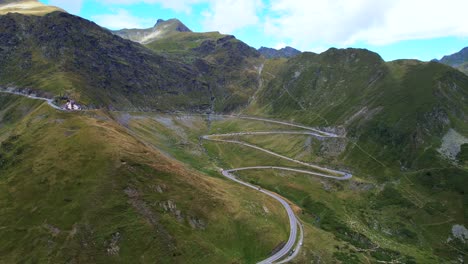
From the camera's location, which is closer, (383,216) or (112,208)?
(112,208)

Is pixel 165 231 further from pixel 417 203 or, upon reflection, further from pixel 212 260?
pixel 417 203

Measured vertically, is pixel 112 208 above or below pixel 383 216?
above

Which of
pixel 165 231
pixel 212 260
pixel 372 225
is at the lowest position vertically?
pixel 372 225

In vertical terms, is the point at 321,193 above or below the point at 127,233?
below

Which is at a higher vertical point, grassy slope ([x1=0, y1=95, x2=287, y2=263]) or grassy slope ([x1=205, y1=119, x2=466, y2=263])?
grassy slope ([x1=0, y1=95, x2=287, y2=263])

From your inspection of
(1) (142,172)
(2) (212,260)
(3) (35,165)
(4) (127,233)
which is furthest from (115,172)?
(2) (212,260)

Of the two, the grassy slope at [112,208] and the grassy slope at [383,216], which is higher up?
the grassy slope at [112,208]

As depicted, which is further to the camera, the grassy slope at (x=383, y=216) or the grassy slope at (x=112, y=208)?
the grassy slope at (x=383, y=216)

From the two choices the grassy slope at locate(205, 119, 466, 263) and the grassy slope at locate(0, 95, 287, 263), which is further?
the grassy slope at locate(205, 119, 466, 263)
